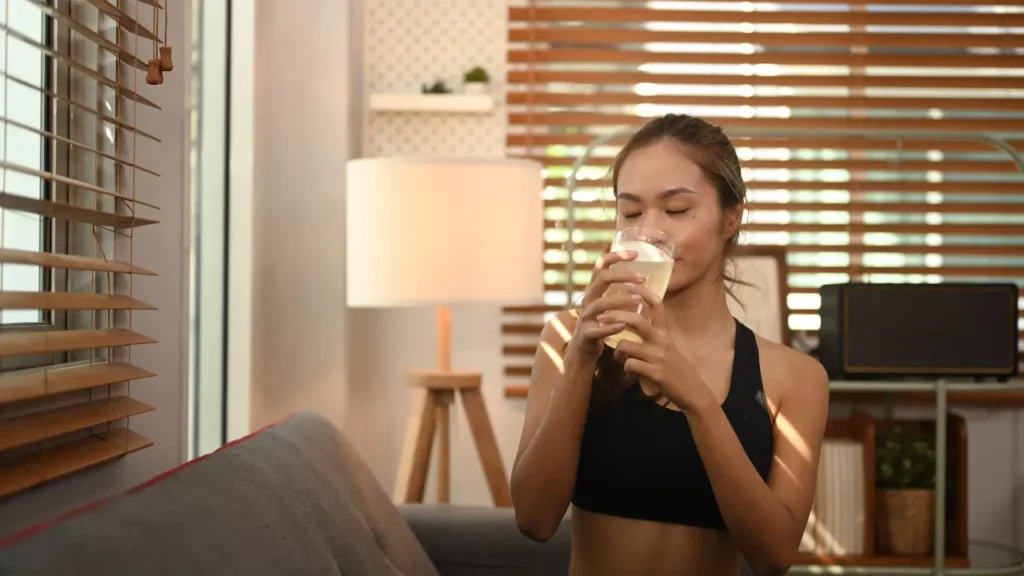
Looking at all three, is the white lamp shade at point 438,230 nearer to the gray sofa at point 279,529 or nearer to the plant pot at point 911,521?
the gray sofa at point 279,529

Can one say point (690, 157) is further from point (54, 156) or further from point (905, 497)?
point (905, 497)

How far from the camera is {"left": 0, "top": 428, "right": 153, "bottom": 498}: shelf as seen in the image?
1119 mm

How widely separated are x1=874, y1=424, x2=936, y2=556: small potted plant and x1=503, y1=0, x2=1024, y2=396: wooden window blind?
49cm

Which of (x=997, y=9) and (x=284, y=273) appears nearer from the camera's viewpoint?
(x=284, y=273)

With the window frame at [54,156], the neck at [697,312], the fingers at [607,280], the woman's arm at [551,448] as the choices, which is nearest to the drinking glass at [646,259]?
the fingers at [607,280]

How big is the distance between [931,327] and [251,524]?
2171mm

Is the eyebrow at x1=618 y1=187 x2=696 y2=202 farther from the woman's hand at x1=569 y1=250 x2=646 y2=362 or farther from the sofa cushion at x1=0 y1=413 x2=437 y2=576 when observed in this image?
the sofa cushion at x1=0 y1=413 x2=437 y2=576

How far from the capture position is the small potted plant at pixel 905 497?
2.90m

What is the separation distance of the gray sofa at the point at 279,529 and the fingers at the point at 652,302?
491 millimetres

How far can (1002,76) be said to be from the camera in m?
3.37

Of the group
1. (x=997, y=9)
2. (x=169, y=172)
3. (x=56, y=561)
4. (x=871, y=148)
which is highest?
(x=997, y=9)

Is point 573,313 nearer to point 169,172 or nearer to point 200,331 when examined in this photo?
point 169,172

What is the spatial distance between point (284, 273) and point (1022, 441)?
2380 mm

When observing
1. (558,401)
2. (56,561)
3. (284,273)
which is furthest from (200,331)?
(56,561)
